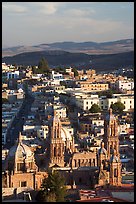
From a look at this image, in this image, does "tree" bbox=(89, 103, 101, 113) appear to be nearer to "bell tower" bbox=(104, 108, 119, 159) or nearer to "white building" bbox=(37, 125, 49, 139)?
"white building" bbox=(37, 125, 49, 139)

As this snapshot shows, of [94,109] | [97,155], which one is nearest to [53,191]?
[97,155]

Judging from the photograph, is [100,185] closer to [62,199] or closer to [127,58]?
[62,199]

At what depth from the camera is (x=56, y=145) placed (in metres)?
6.41

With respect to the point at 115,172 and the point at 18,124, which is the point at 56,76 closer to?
the point at 18,124

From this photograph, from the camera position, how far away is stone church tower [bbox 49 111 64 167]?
6414 mm

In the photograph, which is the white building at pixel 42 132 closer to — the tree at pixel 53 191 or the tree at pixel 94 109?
the tree at pixel 94 109

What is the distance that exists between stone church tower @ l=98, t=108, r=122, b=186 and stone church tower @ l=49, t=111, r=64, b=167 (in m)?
0.58

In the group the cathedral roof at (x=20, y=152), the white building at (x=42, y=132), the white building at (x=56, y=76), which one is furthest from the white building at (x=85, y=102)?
the cathedral roof at (x=20, y=152)

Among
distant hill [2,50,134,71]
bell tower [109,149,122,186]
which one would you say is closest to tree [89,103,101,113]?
bell tower [109,149,122,186]

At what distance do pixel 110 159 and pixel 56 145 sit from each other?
0.87 metres

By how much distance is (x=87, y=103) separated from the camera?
43.8ft

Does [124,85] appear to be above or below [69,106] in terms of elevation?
above

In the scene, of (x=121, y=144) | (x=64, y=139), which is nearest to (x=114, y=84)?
(x=121, y=144)

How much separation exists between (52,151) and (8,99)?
28.0 ft
